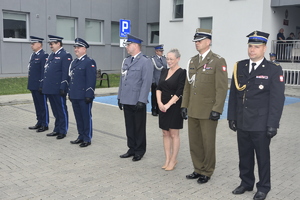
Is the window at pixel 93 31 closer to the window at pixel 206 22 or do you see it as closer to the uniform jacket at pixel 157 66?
the window at pixel 206 22

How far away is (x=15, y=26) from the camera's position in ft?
65.8

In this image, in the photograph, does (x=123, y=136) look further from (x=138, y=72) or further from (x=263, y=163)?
(x=263, y=163)

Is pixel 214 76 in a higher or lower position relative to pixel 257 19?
lower

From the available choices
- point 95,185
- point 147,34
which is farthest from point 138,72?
point 147,34

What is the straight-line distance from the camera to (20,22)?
20.3 m

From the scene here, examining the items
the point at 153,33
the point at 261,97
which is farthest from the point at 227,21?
the point at 261,97

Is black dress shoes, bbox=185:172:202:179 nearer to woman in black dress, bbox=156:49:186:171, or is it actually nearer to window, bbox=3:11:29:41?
woman in black dress, bbox=156:49:186:171

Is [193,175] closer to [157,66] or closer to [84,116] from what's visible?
[84,116]


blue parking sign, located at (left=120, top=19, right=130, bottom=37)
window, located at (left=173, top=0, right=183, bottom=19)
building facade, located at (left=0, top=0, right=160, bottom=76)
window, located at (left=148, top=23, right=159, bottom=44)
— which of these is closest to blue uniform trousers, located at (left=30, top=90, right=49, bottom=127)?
Answer: blue parking sign, located at (left=120, top=19, right=130, bottom=37)

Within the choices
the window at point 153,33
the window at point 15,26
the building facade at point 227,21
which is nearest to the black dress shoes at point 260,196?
the building facade at point 227,21

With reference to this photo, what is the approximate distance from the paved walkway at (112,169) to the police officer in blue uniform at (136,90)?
41cm

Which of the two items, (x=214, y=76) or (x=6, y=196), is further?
(x=214, y=76)

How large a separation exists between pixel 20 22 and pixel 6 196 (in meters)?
17.8

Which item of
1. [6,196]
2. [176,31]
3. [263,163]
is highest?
[176,31]
